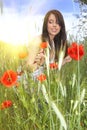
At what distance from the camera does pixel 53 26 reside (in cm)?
440

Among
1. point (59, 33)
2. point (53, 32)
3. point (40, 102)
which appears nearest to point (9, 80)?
point (40, 102)

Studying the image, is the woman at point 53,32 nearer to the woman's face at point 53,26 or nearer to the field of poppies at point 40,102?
the woman's face at point 53,26

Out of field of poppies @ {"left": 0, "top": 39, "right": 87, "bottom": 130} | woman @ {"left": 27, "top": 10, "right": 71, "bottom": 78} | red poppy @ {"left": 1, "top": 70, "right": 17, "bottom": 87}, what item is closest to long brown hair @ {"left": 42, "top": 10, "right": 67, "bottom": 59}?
woman @ {"left": 27, "top": 10, "right": 71, "bottom": 78}

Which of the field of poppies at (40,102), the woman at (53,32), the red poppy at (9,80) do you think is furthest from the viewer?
the woman at (53,32)

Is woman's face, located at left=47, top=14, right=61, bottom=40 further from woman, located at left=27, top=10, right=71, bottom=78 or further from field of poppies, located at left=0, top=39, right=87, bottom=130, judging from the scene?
field of poppies, located at left=0, top=39, right=87, bottom=130

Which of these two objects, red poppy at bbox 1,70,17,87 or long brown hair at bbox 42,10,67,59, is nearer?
red poppy at bbox 1,70,17,87

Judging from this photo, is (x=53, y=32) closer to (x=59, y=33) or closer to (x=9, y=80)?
(x=59, y=33)

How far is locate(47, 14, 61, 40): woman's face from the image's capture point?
4.36m

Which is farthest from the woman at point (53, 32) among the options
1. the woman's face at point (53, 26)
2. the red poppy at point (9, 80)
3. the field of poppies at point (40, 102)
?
the red poppy at point (9, 80)

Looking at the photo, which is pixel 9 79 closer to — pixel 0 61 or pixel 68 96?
pixel 68 96

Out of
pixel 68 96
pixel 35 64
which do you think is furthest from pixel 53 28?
pixel 68 96

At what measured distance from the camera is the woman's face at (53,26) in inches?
172

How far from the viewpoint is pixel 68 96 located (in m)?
3.34

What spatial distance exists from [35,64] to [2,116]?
1073 millimetres
